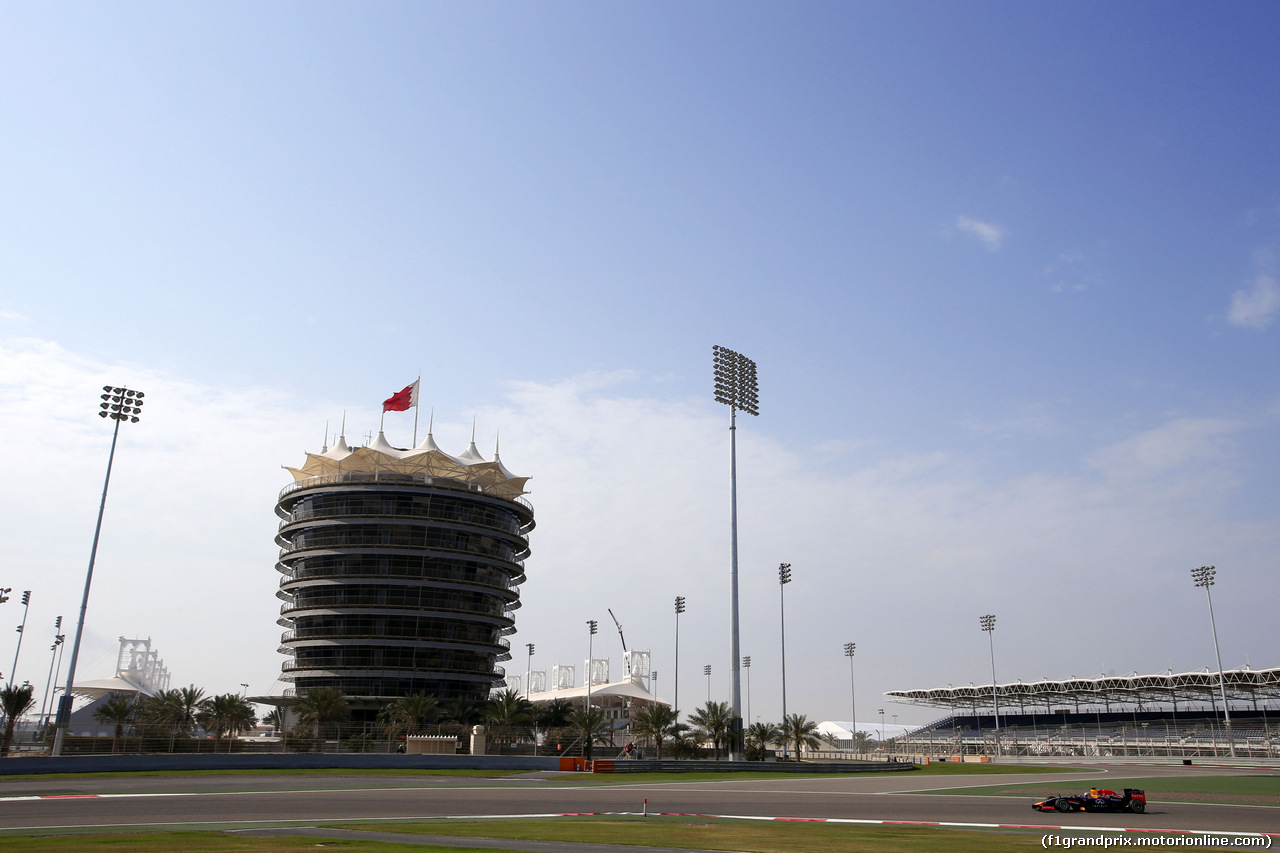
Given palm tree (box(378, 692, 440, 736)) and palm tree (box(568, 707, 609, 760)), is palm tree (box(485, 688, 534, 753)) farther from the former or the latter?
palm tree (box(378, 692, 440, 736))

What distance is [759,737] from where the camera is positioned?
247 feet

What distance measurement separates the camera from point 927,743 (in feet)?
392

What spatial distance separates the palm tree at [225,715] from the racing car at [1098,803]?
5242cm

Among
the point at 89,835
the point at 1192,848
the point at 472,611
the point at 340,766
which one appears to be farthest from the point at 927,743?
the point at 89,835

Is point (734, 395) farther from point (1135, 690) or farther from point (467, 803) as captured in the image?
point (1135, 690)

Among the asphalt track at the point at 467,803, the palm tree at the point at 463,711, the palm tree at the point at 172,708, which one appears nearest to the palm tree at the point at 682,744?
the palm tree at the point at 463,711

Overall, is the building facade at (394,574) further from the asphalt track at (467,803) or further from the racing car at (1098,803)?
the racing car at (1098,803)

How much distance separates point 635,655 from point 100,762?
386 ft

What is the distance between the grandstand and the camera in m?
101

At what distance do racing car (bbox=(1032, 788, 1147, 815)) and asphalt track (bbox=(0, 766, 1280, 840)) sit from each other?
0.90 ft

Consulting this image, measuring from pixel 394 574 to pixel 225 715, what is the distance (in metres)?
25.4

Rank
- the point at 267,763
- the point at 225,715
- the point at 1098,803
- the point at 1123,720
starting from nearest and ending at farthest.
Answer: the point at 1098,803, the point at 267,763, the point at 225,715, the point at 1123,720

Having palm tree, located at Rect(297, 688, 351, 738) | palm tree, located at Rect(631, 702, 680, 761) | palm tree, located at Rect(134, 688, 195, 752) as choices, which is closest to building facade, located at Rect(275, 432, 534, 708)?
palm tree, located at Rect(297, 688, 351, 738)

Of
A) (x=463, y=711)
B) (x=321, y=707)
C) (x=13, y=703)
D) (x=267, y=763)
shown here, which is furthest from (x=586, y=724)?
(x=13, y=703)
